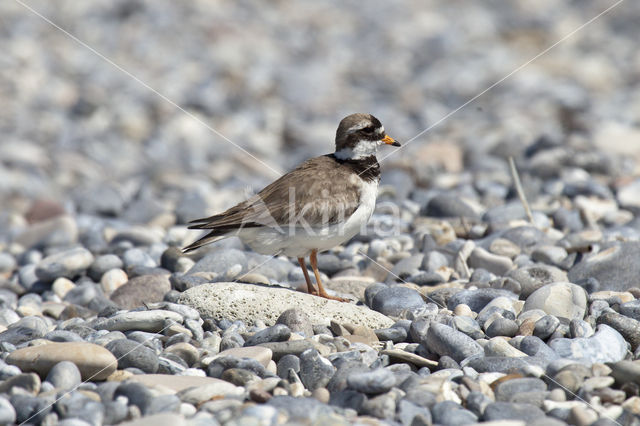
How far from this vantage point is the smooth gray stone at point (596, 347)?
5.22 metres

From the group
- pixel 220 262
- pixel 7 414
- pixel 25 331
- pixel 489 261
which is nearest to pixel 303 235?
pixel 220 262

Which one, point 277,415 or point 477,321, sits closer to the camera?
point 277,415

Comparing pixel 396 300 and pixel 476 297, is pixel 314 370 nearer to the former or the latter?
pixel 396 300

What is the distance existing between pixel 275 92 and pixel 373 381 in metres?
15.2

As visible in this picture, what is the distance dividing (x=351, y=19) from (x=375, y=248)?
1730 cm

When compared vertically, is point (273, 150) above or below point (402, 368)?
above

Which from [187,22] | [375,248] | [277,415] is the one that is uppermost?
[187,22]

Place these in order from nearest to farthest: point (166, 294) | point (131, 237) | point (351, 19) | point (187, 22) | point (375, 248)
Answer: point (166, 294) < point (375, 248) < point (131, 237) < point (187, 22) < point (351, 19)

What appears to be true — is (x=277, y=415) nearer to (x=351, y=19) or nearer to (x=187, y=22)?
(x=187, y=22)

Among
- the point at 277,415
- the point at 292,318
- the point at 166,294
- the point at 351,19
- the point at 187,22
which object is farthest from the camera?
the point at 351,19

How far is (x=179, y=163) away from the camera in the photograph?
15273 mm

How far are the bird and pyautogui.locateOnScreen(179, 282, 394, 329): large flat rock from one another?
1.37 ft

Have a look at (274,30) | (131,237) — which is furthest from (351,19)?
(131,237)

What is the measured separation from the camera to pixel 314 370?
5.02 meters
